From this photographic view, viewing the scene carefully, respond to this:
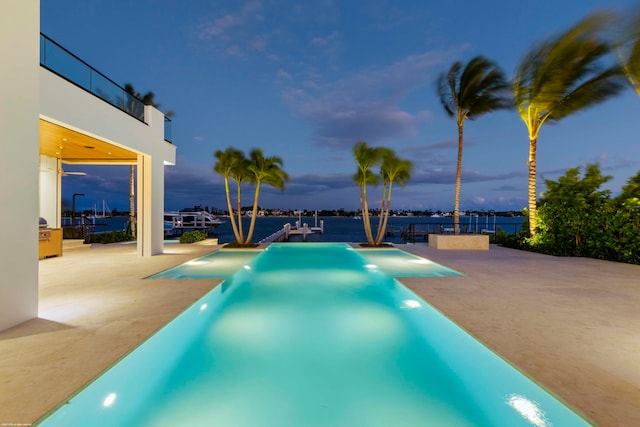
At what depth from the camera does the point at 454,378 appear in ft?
10.2

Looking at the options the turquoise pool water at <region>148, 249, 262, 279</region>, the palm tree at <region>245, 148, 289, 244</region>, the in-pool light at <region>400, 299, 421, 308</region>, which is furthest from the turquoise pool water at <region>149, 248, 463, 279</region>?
the palm tree at <region>245, 148, 289, 244</region>

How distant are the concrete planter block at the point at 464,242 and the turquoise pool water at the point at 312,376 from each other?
24.3ft

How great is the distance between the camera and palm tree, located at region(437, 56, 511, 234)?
12.1 meters

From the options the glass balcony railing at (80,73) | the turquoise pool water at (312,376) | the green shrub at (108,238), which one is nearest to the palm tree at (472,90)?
the turquoise pool water at (312,376)

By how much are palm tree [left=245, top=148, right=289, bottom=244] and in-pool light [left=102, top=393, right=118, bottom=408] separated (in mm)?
9675

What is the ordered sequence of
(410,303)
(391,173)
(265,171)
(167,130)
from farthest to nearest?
(391,173)
(265,171)
(167,130)
(410,303)

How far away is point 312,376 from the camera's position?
3.21 metres

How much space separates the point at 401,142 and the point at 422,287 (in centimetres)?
2132

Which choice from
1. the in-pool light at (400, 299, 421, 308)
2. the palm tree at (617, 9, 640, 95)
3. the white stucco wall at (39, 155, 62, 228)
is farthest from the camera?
the white stucco wall at (39, 155, 62, 228)

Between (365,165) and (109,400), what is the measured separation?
11334 millimetres

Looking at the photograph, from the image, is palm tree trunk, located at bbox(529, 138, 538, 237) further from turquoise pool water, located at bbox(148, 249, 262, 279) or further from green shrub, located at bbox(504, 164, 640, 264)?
turquoise pool water, located at bbox(148, 249, 262, 279)

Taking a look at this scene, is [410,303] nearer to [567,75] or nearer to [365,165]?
[365,165]

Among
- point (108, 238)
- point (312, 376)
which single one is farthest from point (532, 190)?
point (108, 238)

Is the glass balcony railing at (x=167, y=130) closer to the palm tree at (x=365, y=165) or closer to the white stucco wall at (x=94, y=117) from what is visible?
the white stucco wall at (x=94, y=117)
